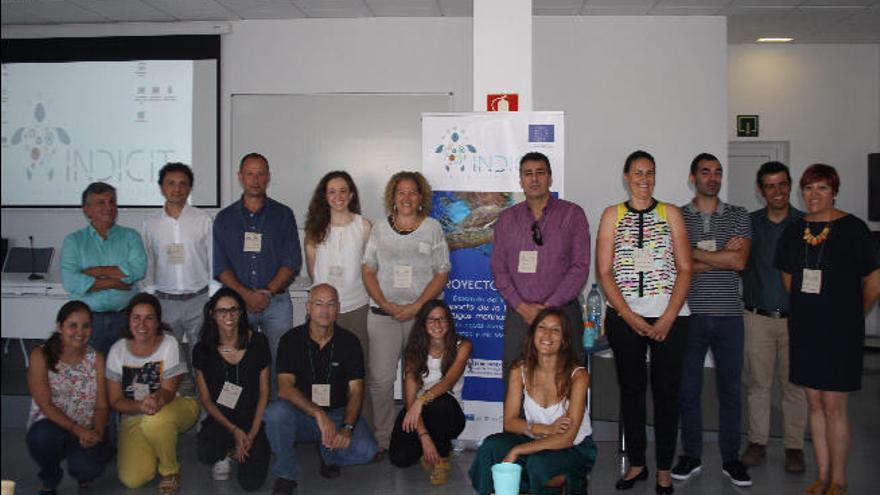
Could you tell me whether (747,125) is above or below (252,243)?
above

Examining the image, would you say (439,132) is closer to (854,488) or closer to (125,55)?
(854,488)

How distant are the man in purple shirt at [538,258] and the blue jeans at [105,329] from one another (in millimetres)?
2012

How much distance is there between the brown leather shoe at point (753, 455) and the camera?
4078 mm

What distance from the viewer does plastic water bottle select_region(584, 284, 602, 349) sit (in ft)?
14.0

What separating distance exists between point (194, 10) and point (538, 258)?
4175 millimetres

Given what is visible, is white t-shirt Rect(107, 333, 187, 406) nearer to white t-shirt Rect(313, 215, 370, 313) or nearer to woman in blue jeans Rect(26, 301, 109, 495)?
woman in blue jeans Rect(26, 301, 109, 495)

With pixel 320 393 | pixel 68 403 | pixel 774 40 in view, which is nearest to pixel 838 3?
pixel 774 40

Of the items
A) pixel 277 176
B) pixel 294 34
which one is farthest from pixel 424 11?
pixel 277 176

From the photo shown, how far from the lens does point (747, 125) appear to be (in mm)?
8016

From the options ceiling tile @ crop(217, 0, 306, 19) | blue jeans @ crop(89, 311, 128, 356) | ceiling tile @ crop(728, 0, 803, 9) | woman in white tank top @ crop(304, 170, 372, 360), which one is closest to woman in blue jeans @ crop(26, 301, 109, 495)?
blue jeans @ crop(89, 311, 128, 356)

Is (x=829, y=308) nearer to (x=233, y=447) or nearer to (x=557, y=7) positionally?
(x=233, y=447)

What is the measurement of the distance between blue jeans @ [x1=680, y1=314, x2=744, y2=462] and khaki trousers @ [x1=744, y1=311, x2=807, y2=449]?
271 millimetres

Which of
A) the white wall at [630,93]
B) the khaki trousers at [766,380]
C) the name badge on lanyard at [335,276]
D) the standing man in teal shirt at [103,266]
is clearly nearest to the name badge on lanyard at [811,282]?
the khaki trousers at [766,380]

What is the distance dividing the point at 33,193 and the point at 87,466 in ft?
13.6
